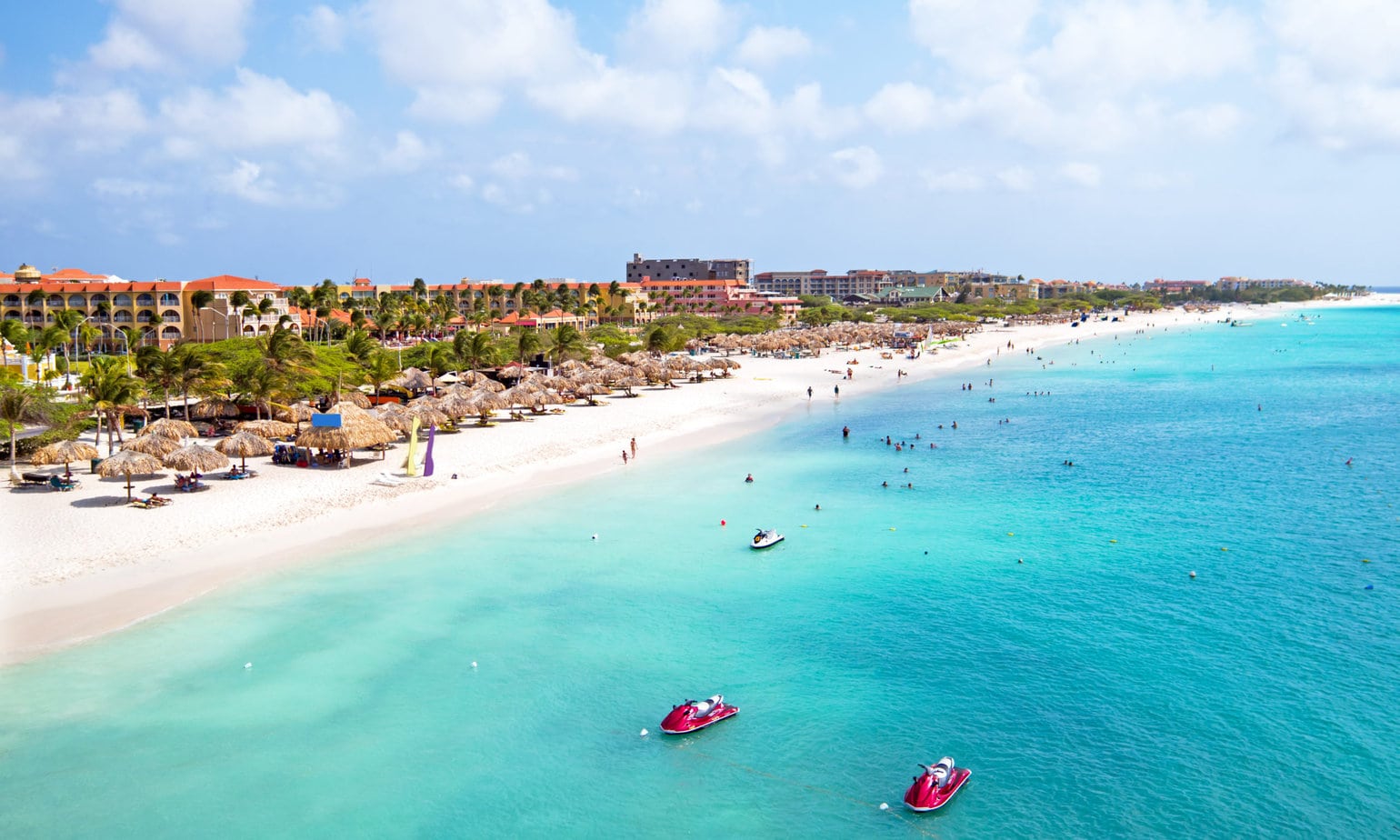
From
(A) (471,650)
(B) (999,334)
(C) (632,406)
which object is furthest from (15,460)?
(B) (999,334)

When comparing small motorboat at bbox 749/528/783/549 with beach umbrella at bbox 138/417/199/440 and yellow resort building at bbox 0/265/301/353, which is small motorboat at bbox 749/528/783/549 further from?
yellow resort building at bbox 0/265/301/353

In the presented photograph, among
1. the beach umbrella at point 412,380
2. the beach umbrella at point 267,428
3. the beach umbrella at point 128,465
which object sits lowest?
the beach umbrella at point 128,465

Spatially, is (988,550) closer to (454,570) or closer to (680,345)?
(454,570)

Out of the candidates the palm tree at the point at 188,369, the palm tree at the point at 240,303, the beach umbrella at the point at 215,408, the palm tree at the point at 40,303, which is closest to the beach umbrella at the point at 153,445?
the palm tree at the point at 188,369

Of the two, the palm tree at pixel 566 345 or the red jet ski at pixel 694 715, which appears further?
the palm tree at pixel 566 345

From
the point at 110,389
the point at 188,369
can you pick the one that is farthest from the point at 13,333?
the point at 110,389

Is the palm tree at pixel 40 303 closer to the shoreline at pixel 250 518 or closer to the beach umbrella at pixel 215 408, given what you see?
the beach umbrella at pixel 215 408
